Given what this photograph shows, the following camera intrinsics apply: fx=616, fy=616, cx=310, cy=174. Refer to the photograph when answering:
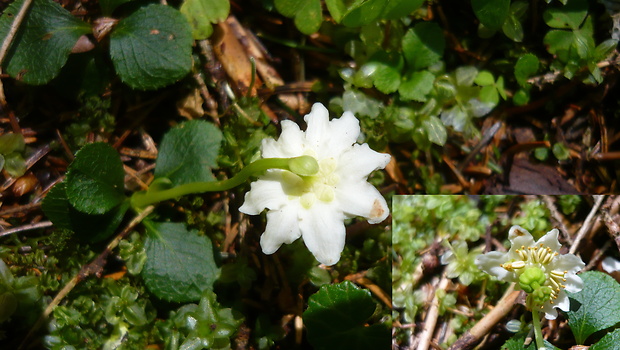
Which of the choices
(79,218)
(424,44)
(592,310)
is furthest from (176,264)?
(592,310)

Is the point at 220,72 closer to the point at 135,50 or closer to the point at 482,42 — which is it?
the point at 135,50

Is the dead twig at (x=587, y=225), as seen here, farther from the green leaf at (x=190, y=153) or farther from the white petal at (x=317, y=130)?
the green leaf at (x=190, y=153)

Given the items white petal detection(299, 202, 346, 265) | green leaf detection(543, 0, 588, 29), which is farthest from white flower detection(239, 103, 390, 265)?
green leaf detection(543, 0, 588, 29)

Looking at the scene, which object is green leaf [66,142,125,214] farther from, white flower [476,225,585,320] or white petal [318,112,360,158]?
white flower [476,225,585,320]

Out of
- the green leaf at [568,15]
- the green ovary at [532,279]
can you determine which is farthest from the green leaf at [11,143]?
the green leaf at [568,15]

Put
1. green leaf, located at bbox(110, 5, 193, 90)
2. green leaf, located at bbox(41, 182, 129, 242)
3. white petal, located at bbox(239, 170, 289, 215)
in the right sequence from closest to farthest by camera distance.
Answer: white petal, located at bbox(239, 170, 289, 215)
green leaf, located at bbox(41, 182, 129, 242)
green leaf, located at bbox(110, 5, 193, 90)

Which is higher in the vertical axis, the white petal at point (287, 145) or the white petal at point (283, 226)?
the white petal at point (287, 145)
